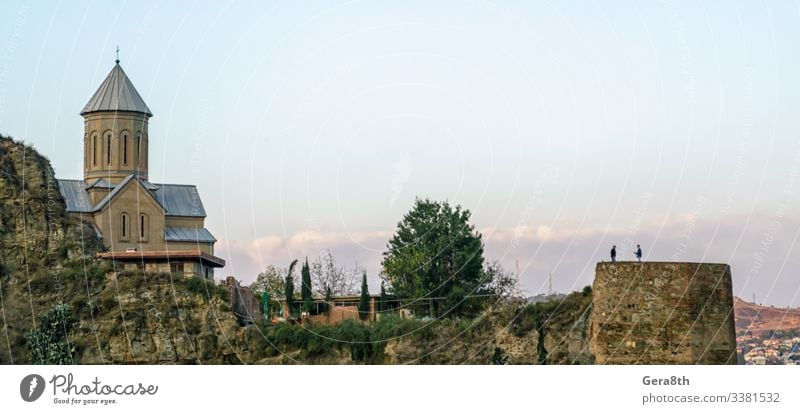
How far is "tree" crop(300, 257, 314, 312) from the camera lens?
6333 cm

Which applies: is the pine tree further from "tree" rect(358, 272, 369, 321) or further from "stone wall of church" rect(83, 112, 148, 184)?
"stone wall of church" rect(83, 112, 148, 184)

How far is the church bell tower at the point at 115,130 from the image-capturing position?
2879 inches

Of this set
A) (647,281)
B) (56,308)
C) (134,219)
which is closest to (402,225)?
(134,219)

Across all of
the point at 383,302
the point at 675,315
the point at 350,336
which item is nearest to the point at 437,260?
the point at 383,302

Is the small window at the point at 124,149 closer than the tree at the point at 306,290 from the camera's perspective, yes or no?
No

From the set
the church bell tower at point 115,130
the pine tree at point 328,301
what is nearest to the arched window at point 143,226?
the church bell tower at point 115,130

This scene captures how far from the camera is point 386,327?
55312mm

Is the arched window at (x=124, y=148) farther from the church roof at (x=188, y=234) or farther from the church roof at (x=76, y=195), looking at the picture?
the church roof at (x=188, y=234)

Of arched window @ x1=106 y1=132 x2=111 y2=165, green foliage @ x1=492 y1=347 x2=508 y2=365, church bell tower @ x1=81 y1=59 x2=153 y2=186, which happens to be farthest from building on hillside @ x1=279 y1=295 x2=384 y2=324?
arched window @ x1=106 y1=132 x2=111 y2=165

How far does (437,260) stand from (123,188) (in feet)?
48.7

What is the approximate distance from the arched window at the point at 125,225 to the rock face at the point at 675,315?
1422 inches

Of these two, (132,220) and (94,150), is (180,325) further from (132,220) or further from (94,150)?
(94,150)

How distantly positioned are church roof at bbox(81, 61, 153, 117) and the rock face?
38.7 metres
